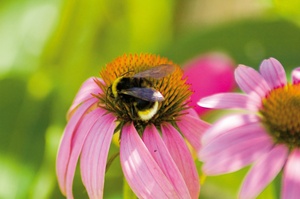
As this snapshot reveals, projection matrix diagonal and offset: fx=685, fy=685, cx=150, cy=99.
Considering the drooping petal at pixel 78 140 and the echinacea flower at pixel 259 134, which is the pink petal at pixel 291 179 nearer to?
the echinacea flower at pixel 259 134

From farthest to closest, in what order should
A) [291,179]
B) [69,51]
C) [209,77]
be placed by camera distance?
1. [69,51]
2. [209,77]
3. [291,179]

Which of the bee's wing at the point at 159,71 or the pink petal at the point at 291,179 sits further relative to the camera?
the bee's wing at the point at 159,71

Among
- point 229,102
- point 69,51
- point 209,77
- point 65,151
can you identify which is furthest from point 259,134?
point 69,51

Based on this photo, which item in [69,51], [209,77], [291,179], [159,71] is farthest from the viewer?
[69,51]

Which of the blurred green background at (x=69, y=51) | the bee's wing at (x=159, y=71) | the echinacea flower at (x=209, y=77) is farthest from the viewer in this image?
the blurred green background at (x=69, y=51)

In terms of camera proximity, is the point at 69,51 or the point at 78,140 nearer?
the point at 78,140

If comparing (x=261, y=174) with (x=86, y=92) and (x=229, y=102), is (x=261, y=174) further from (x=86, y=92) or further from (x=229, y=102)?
(x=86, y=92)

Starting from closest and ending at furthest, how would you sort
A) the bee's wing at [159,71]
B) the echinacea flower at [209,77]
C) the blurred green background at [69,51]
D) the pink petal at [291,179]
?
the pink petal at [291,179]
the bee's wing at [159,71]
the echinacea flower at [209,77]
the blurred green background at [69,51]

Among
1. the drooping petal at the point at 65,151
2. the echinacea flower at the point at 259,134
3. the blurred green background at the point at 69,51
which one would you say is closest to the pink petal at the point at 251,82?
the echinacea flower at the point at 259,134
